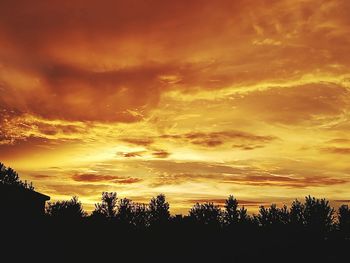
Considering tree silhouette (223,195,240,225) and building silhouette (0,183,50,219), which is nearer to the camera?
building silhouette (0,183,50,219)

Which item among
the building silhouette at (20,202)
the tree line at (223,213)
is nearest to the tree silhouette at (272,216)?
the tree line at (223,213)

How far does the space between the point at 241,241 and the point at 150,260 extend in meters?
14.1

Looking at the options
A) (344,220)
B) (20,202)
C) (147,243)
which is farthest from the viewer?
(344,220)

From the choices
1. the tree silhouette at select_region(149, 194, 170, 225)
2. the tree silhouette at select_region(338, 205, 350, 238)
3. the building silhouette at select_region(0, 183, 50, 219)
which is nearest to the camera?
the building silhouette at select_region(0, 183, 50, 219)

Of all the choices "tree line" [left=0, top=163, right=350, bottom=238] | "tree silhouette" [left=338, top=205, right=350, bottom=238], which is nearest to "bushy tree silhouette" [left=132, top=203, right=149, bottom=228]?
"tree line" [left=0, top=163, right=350, bottom=238]

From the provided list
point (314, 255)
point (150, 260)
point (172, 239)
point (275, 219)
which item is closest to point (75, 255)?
point (150, 260)

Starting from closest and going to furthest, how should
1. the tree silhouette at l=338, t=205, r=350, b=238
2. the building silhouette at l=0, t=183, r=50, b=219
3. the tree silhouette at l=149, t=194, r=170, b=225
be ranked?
1. the building silhouette at l=0, t=183, r=50, b=219
2. the tree silhouette at l=338, t=205, r=350, b=238
3. the tree silhouette at l=149, t=194, r=170, b=225

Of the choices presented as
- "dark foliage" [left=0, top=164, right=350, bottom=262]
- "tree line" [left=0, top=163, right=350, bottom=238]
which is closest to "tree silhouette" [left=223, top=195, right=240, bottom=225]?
"tree line" [left=0, top=163, right=350, bottom=238]

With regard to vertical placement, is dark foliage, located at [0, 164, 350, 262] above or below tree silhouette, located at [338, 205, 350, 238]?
below

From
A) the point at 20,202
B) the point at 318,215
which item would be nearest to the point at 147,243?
the point at 20,202

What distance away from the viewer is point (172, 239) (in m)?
43.3

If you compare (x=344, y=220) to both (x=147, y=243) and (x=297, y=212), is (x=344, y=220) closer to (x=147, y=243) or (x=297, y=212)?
(x=297, y=212)

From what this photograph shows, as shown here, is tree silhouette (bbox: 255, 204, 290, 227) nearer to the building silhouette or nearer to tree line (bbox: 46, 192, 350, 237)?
tree line (bbox: 46, 192, 350, 237)

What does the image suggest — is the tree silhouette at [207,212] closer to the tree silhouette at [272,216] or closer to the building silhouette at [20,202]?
the tree silhouette at [272,216]
